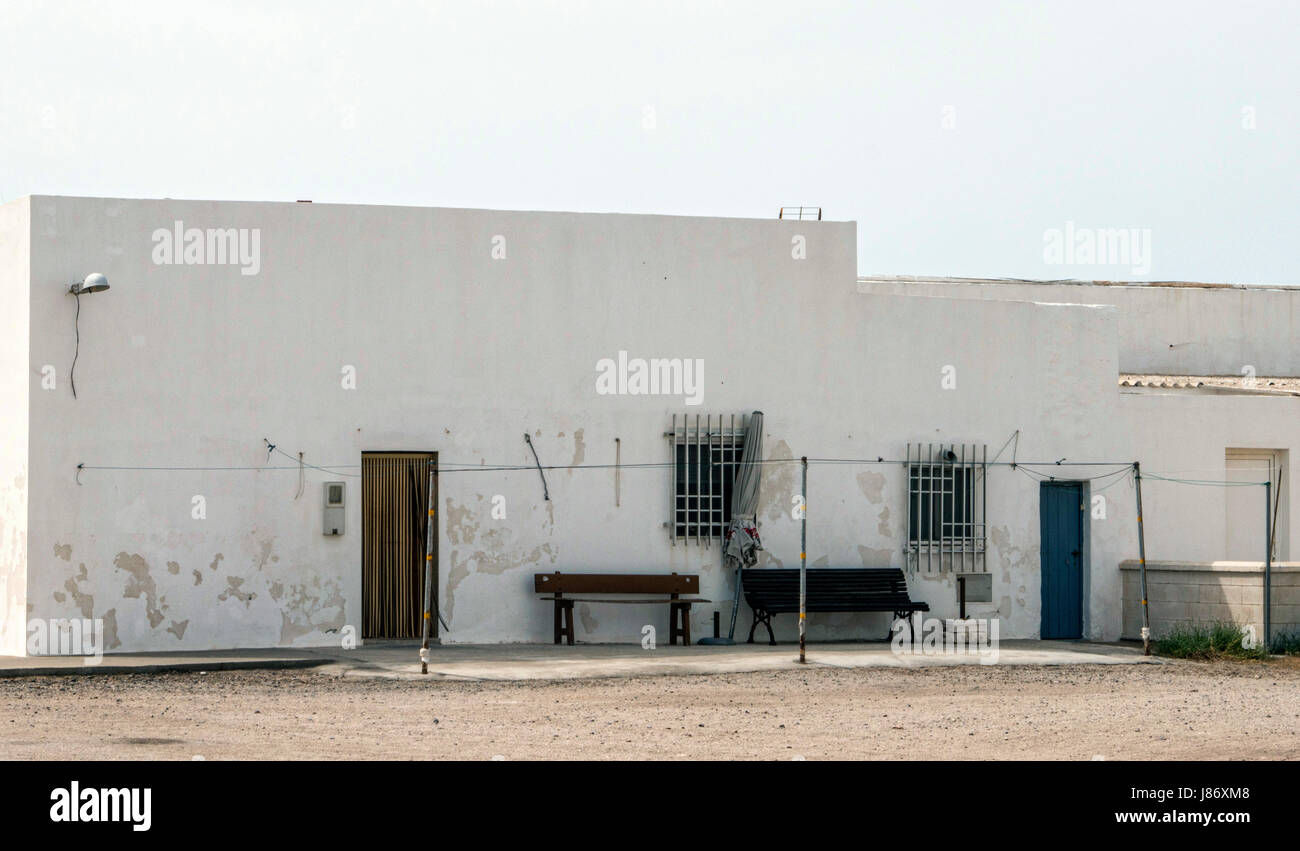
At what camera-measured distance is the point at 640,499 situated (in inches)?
701

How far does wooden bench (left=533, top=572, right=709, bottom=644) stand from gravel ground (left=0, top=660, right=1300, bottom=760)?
264 cm

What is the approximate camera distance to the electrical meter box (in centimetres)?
1681

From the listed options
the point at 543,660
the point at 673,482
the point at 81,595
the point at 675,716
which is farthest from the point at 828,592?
the point at 81,595

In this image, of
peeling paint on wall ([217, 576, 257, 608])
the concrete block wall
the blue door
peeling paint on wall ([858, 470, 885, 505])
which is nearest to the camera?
peeling paint on wall ([217, 576, 257, 608])

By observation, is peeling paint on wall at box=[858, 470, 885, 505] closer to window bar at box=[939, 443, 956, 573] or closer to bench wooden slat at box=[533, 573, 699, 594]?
window bar at box=[939, 443, 956, 573]

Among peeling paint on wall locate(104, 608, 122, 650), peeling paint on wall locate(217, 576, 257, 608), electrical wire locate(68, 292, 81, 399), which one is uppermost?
electrical wire locate(68, 292, 81, 399)

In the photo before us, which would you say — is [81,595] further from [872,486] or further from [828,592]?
[872,486]

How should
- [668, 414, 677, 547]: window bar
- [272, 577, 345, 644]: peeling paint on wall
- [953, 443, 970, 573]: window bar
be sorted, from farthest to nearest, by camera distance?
[953, 443, 970, 573]: window bar < [668, 414, 677, 547]: window bar < [272, 577, 345, 644]: peeling paint on wall

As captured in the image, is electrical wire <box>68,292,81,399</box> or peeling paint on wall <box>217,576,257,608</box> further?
peeling paint on wall <box>217,576,257,608</box>

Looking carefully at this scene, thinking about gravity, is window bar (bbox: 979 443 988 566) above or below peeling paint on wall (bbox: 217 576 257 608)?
above

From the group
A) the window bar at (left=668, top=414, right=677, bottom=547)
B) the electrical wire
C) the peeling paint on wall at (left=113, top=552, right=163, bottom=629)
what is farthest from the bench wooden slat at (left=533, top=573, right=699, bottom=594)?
the electrical wire

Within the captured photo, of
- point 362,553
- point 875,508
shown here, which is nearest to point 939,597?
point 875,508

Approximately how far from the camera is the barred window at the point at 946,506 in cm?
1861
